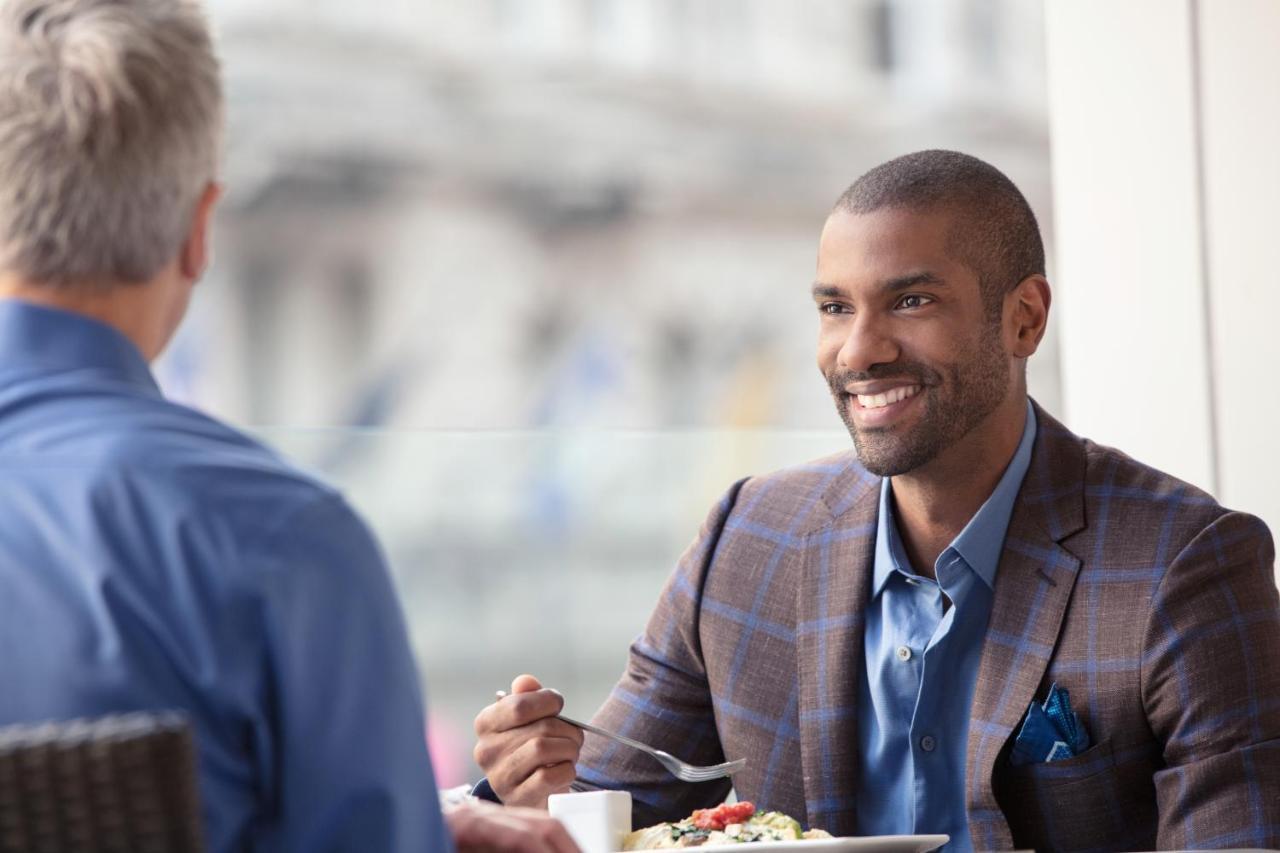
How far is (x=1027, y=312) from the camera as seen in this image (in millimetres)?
1997

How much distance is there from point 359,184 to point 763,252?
0.84 m

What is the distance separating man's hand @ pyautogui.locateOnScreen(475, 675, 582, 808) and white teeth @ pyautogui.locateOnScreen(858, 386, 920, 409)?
1.72ft

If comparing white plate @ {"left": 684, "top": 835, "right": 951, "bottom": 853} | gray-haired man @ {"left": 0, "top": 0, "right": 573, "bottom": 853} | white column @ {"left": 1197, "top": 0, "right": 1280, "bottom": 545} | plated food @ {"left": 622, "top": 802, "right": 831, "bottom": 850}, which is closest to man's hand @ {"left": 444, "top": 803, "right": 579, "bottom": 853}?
gray-haired man @ {"left": 0, "top": 0, "right": 573, "bottom": 853}

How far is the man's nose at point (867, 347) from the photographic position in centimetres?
189

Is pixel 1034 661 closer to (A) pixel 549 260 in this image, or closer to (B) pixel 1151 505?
(B) pixel 1151 505

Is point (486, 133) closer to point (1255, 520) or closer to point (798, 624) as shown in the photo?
point (798, 624)

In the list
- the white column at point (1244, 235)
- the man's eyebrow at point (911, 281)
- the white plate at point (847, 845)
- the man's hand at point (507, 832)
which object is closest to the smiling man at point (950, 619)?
the man's eyebrow at point (911, 281)

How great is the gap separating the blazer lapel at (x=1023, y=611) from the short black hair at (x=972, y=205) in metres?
0.22

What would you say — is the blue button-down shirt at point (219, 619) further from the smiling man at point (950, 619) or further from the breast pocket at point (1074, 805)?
the breast pocket at point (1074, 805)

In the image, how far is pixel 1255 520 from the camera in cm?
177

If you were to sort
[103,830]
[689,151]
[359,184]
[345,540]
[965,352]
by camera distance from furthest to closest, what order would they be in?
[689,151]
[359,184]
[965,352]
[345,540]
[103,830]

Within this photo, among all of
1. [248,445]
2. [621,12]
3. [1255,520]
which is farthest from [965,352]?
Answer: [621,12]

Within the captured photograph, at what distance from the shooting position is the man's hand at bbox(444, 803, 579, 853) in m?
1.00

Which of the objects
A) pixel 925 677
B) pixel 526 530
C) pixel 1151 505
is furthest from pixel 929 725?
pixel 526 530
